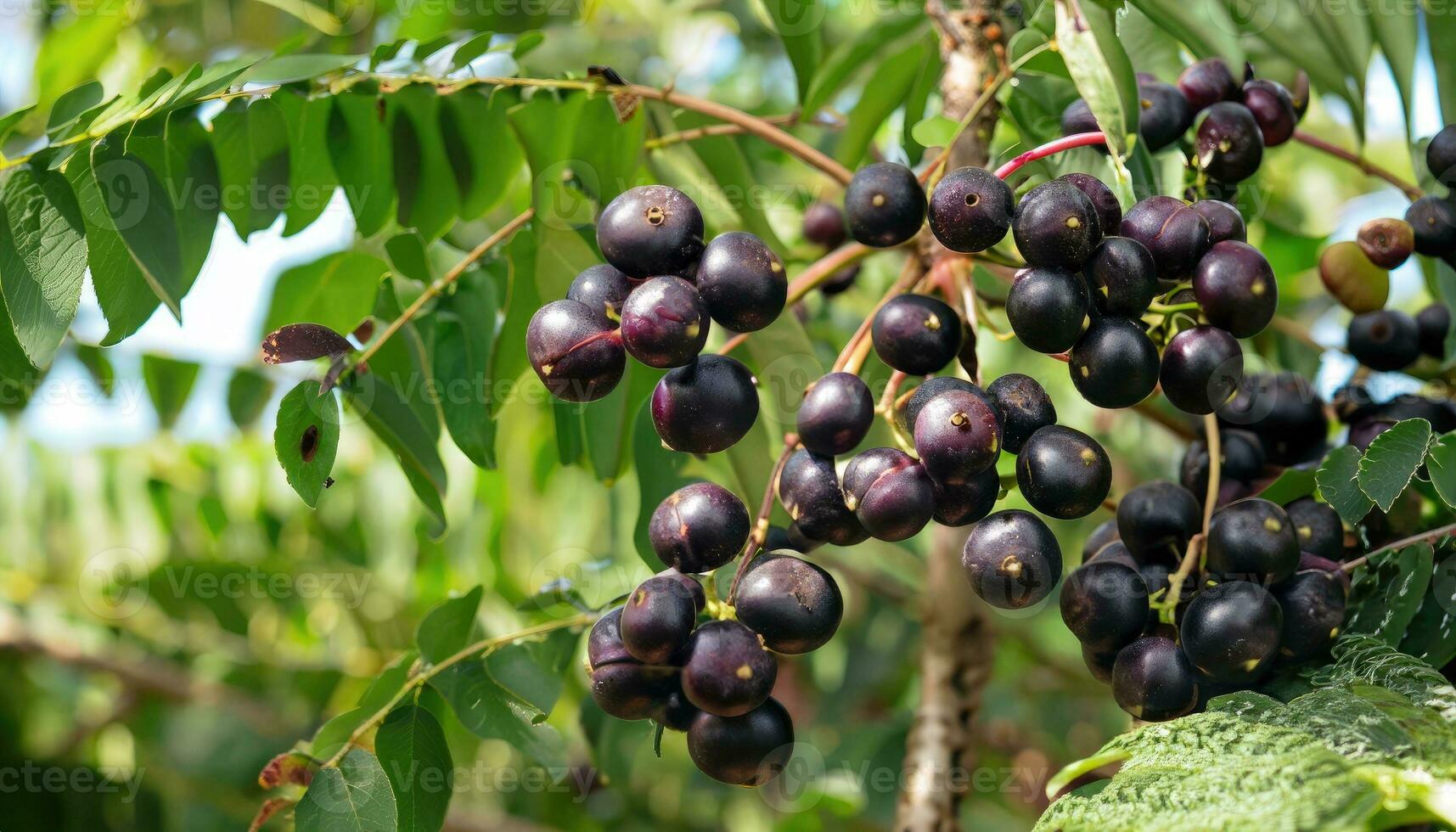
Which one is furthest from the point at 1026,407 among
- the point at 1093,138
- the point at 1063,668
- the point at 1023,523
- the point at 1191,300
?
the point at 1063,668

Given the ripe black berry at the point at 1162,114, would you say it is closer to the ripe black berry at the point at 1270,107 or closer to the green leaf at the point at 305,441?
the ripe black berry at the point at 1270,107

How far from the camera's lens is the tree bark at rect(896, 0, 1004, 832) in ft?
5.98

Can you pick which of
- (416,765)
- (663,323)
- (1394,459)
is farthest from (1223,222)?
(416,765)

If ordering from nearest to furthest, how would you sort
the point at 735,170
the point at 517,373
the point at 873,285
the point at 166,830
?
1. the point at 517,373
2. the point at 735,170
3. the point at 873,285
4. the point at 166,830

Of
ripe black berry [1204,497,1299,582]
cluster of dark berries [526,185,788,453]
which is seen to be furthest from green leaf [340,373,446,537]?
ripe black berry [1204,497,1299,582]

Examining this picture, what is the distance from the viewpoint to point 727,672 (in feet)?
3.85

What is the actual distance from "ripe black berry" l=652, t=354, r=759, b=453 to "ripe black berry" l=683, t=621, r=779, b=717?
202 mm

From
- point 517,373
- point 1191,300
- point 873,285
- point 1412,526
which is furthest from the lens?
point 873,285

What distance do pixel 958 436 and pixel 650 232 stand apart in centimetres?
39

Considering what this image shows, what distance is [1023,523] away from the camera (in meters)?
1.21

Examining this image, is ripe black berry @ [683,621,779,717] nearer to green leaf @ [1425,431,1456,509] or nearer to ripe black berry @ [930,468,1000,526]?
ripe black berry @ [930,468,1000,526]

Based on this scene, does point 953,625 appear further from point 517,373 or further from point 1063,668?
point 1063,668

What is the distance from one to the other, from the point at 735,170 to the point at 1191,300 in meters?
0.78

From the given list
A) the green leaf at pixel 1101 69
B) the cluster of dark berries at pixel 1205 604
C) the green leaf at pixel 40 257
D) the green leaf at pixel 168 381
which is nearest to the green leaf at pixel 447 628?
the green leaf at pixel 40 257
